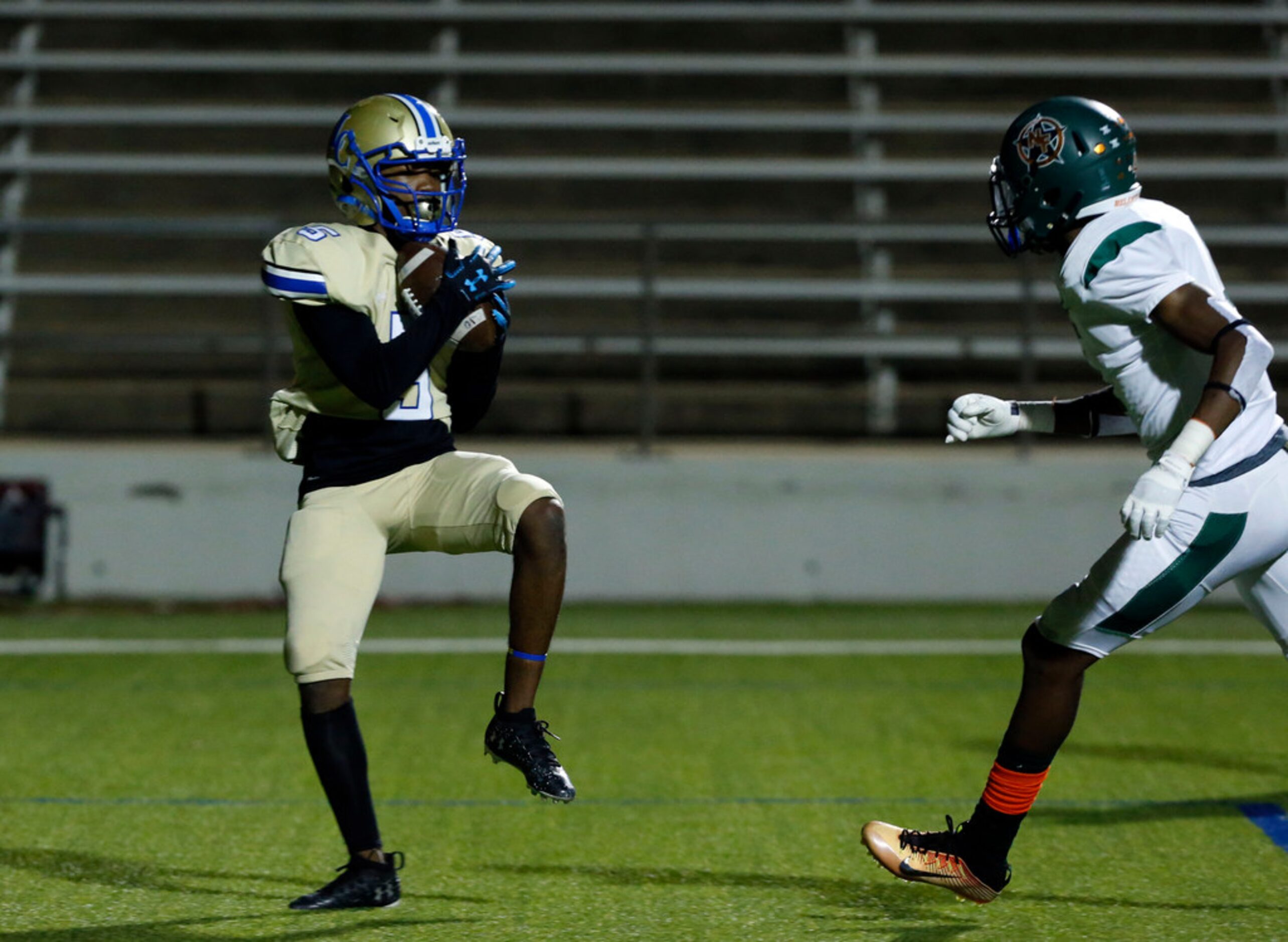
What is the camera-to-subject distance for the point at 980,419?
3.52 metres

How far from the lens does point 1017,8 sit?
12109 mm

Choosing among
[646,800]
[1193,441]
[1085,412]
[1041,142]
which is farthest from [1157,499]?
[646,800]

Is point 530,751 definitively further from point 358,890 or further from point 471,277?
point 471,277

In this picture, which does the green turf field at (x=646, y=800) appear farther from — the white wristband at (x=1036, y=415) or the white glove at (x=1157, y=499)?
the white wristband at (x=1036, y=415)

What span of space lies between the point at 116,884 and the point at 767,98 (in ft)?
30.9

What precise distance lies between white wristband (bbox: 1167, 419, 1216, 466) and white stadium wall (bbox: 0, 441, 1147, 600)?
18.1 feet

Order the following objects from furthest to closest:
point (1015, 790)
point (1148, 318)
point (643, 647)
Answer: point (643, 647)
point (1015, 790)
point (1148, 318)

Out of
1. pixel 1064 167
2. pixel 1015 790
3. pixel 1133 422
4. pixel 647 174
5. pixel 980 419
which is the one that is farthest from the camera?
pixel 647 174

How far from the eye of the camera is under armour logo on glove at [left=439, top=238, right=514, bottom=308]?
325cm

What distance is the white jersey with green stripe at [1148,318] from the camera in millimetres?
3084

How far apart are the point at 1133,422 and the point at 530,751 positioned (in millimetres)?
1366

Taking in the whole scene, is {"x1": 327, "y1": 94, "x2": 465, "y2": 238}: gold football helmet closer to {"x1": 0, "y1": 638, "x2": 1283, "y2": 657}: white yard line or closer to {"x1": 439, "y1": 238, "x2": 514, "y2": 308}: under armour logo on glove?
Result: {"x1": 439, "y1": 238, "x2": 514, "y2": 308}: under armour logo on glove

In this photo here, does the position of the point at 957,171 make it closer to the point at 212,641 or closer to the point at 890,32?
the point at 890,32

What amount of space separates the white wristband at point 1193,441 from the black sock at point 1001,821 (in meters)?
0.68
